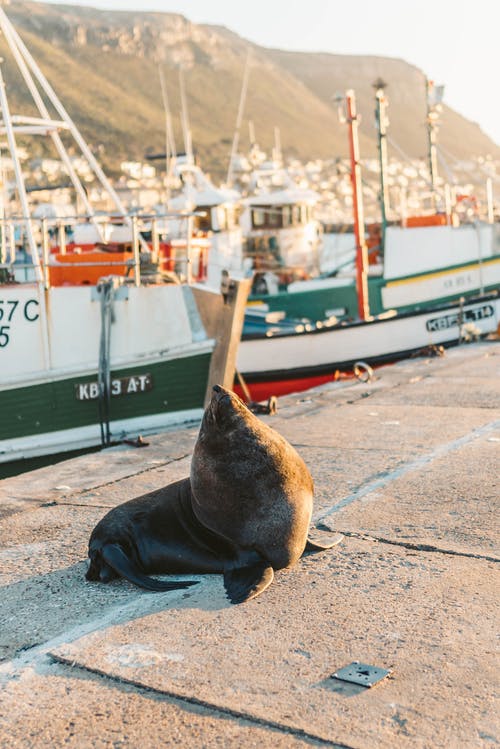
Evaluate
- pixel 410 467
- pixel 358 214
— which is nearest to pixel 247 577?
pixel 410 467

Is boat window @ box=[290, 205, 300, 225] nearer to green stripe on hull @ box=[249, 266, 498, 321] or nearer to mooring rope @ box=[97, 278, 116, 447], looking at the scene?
green stripe on hull @ box=[249, 266, 498, 321]

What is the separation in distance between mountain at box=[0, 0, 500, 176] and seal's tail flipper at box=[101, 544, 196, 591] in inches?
3337

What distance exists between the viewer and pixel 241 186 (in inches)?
1330

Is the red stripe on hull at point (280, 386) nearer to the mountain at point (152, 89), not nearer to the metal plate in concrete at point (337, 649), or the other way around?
the metal plate in concrete at point (337, 649)

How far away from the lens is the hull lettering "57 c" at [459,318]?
1589 cm

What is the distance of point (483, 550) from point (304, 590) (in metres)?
1.06

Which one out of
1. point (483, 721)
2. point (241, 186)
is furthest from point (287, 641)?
point (241, 186)

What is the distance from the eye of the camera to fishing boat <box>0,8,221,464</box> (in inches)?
365

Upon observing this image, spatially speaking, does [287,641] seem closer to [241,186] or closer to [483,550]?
[483,550]

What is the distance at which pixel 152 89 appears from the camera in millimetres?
145125

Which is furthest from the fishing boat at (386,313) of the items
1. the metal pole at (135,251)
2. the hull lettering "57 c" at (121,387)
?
the metal pole at (135,251)

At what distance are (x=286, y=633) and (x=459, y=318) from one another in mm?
12755

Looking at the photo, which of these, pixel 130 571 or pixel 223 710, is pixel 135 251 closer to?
pixel 130 571

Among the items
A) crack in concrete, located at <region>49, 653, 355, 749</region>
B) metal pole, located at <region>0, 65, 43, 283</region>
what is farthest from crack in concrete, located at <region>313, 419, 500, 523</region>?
metal pole, located at <region>0, 65, 43, 283</region>
